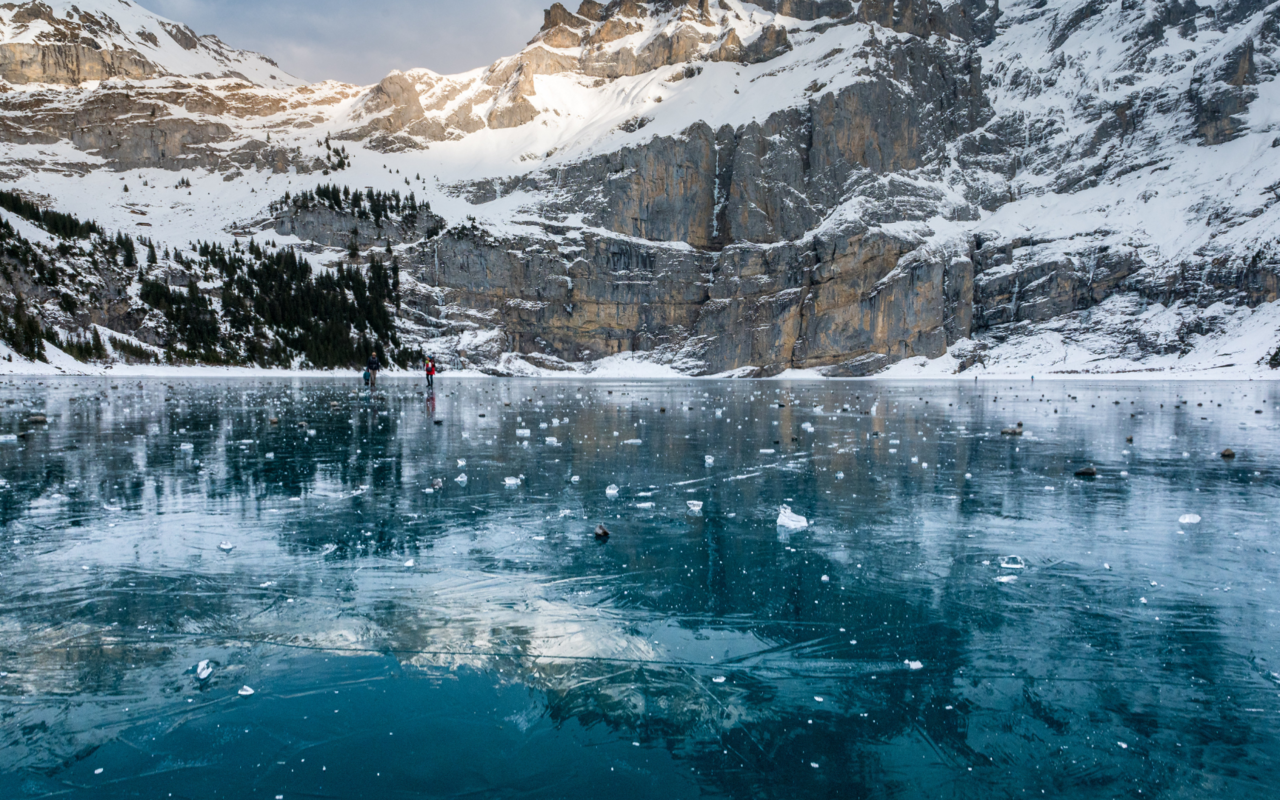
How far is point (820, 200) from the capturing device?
148 m

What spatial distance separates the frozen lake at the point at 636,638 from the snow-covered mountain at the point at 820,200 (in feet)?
346

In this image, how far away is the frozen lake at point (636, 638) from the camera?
3.06 meters

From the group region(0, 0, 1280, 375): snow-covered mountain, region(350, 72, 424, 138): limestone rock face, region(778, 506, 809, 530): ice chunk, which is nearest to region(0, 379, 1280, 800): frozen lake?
region(778, 506, 809, 530): ice chunk

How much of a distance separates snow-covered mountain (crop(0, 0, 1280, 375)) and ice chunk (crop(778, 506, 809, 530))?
107 metres

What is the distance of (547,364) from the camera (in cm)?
14012

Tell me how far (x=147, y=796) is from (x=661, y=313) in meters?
147

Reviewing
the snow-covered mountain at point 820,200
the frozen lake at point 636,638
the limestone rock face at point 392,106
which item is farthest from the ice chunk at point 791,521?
the limestone rock face at point 392,106

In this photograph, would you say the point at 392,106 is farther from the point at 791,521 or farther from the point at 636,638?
the point at 636,638

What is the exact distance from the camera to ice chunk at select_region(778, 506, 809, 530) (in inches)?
286

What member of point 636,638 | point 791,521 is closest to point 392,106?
point 791,521

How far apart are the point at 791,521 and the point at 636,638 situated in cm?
340

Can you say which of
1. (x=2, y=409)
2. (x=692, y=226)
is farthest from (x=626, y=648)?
(x=692, y=226)

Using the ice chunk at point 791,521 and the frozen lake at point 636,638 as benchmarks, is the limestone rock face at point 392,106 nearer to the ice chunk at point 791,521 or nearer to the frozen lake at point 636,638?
the frozen lake at point 636,638

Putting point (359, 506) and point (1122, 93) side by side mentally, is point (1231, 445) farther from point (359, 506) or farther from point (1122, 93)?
point (1122, 93)
